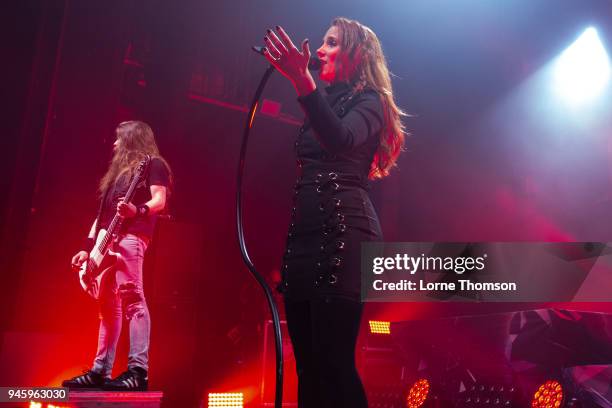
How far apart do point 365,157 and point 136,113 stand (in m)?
3.02

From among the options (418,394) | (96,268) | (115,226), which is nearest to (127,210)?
(115,226)

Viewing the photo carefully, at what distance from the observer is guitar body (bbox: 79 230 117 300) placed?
3.41m

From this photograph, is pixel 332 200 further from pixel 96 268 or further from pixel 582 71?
pixel 582 71

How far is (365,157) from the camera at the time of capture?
150 centimetres

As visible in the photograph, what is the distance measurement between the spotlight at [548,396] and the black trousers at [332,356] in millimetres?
1879

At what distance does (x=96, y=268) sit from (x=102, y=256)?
0.33 feet

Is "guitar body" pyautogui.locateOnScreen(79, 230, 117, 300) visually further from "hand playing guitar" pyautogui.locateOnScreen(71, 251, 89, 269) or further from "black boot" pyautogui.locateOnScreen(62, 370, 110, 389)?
"black boot" pyautogui.locateOnScreen(62, 370, 110, 389)

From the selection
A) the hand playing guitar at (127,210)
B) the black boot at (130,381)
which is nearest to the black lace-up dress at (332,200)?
the black boot at (130,381)

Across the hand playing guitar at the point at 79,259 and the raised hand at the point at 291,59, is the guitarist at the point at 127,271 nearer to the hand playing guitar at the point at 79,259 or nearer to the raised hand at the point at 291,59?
the hand playing guitar at the point at 79,259

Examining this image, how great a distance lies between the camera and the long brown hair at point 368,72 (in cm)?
157

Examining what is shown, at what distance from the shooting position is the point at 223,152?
472 centimetres

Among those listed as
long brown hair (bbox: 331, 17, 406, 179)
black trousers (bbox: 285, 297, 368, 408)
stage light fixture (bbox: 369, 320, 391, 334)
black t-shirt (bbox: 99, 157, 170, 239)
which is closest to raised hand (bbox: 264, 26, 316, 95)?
long brown hair (bbox: 331, 17, 406, 179)

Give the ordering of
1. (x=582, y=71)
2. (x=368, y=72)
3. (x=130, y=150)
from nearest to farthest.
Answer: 1. (x=368, y=72)
2. (x=130, y=150)
3. (x=582, y=71)

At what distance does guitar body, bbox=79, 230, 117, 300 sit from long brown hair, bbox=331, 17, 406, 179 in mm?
2242
